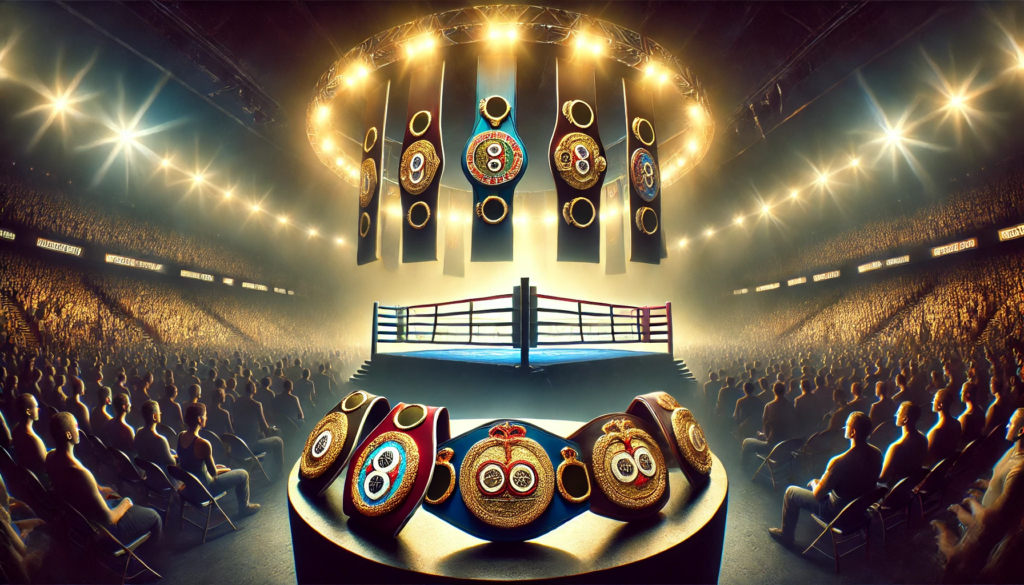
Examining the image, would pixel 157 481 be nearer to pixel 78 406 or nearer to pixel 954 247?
pixel 78 406

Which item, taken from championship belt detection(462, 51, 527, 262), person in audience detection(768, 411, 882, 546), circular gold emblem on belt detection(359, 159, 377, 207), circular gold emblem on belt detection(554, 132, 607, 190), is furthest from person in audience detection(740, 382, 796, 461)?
circular gold emblem on belt detection(359, 159, 377, 207)

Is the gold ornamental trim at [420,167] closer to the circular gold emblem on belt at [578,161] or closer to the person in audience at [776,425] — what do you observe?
the circular gold emblem on belt at [578,161]

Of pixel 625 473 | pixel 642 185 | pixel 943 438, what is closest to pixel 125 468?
pixel 625 473

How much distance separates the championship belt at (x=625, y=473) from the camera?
1.03 m

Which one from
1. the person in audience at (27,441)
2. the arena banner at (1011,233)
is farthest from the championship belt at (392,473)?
the arena banner at (1011,233)

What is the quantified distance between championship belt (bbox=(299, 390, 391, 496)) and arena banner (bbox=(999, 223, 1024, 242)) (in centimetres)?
384

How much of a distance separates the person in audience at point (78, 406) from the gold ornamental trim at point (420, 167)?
3.05 metres

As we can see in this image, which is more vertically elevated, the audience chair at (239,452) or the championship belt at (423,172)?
the championship belt at (423,172)

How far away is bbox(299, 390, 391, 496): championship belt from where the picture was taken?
1.17 meters

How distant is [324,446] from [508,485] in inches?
29.5

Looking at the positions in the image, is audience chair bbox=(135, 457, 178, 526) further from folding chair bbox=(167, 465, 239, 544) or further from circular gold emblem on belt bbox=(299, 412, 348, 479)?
circular gold emblem on belt bbox=(299, 412, 348, 479)

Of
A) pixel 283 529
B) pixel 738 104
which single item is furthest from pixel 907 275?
pixel 283 529

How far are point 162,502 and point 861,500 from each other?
15.3 ft

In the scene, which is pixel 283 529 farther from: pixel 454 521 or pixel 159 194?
pixel 159 194
